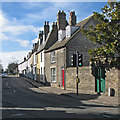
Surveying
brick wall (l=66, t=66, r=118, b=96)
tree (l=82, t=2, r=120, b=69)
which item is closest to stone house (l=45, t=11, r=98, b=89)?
brick wall (l=66, t=66, r=118, b=96)

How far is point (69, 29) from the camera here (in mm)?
27250

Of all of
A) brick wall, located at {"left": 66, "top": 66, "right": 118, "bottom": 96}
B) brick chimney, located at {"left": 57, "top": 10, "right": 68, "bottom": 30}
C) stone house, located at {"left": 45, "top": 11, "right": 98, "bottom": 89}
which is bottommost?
brick wall, located at {"left": 66, "top": 66, "right": 118, "bottom": 96}

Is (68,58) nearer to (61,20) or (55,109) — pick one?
(61,20)

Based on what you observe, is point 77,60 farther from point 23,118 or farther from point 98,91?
point 23,118

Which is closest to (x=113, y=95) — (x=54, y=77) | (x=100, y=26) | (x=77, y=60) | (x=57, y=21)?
(x=77, y=60)

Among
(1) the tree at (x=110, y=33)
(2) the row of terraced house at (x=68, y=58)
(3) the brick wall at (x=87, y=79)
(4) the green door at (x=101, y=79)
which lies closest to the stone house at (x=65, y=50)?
(2) the row of terraced house at (x=68, y=58)

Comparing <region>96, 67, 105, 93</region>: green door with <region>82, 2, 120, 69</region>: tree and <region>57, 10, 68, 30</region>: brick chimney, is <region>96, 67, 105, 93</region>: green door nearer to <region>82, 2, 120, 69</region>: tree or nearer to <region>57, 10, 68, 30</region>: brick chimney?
<region>82, 2, 120, 69</region>: tree

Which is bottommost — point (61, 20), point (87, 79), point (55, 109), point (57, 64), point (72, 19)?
point (55, 109)

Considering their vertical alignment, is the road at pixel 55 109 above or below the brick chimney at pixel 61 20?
below

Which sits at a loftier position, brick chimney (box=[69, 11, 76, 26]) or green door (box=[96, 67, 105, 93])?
brick chimney (box=[69, 11, 76, 26])

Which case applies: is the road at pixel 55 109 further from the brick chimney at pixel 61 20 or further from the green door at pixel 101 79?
the brick chimney at pixel 61 20

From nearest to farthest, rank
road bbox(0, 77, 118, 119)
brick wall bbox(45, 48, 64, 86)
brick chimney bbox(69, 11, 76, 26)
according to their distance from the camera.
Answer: road bbox(0, 77, 118, 119) < brick wall bbox(45, 48, 64, 86) < brick chimney bbox(69, 11, 76, 26)

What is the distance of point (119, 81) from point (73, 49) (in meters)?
9.93

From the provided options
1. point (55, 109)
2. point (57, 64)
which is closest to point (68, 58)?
point (57, 64)
